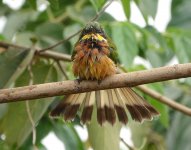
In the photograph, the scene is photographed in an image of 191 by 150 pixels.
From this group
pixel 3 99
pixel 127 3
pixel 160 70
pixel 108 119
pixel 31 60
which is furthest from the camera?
pixel 31 60

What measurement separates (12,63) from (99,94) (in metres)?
0.49

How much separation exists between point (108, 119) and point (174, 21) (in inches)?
55.7

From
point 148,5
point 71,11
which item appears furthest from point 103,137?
point 71,11

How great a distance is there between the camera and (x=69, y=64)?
3078 millimetres

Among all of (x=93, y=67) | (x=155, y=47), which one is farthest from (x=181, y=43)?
(x=93, y=67)

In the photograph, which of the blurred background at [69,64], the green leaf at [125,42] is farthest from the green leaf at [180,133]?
the green leaf at [125,42]

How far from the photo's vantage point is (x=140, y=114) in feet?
7.91

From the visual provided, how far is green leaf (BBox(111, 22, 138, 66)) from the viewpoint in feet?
8.96

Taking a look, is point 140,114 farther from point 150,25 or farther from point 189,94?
point 189,94

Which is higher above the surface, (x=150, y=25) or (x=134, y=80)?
(x=150, y=25)

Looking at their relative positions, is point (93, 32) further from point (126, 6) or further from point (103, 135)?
point (103, 135)

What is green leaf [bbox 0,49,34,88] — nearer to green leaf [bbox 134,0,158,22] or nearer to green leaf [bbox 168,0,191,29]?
green leaf [bbox 134,0,158,22]

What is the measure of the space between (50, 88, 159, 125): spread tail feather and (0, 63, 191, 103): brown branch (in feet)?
1.13

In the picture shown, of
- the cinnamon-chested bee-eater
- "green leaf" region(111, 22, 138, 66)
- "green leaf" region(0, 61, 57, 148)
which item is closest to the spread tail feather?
the cinnamon-chested bee-eater
